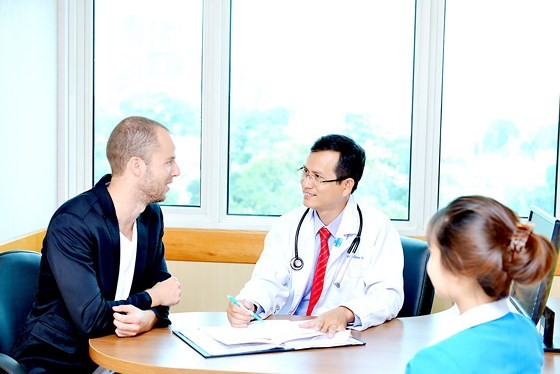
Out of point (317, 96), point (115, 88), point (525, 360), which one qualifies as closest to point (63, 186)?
point (115, 88)

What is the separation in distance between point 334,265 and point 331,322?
0.56 metres

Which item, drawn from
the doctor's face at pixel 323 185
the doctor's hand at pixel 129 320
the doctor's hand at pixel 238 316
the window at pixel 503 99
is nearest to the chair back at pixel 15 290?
the doctor's hand at pixel 129 320

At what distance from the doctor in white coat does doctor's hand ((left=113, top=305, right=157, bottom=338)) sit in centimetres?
45

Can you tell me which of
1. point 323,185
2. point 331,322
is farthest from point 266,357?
point 323,185

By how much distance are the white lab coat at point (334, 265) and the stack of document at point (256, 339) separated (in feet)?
1.26

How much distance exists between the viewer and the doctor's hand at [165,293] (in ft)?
7.62

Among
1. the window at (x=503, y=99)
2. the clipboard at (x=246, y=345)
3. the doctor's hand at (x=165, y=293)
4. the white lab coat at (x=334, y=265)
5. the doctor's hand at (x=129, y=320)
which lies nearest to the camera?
the clipboard at (x=246, y=345)

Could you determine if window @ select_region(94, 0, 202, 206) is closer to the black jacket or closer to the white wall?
the white wall

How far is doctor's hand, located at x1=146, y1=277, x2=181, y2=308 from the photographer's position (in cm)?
232

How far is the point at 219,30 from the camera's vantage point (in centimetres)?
383

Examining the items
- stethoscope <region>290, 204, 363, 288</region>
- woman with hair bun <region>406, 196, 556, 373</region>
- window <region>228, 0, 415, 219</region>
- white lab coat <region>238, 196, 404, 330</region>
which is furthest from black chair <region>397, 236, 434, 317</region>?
woman with hair bun <region>406, 196, 556, 373</region>

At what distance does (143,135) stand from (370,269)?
3.21 ft

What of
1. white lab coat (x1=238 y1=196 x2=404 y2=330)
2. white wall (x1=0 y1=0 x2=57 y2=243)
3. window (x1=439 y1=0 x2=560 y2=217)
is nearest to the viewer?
white lab coat (x1=238 y1=196 x2=404 y2=330)

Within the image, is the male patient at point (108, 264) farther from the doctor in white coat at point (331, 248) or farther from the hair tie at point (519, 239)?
the hair tie at point (519, 239)
